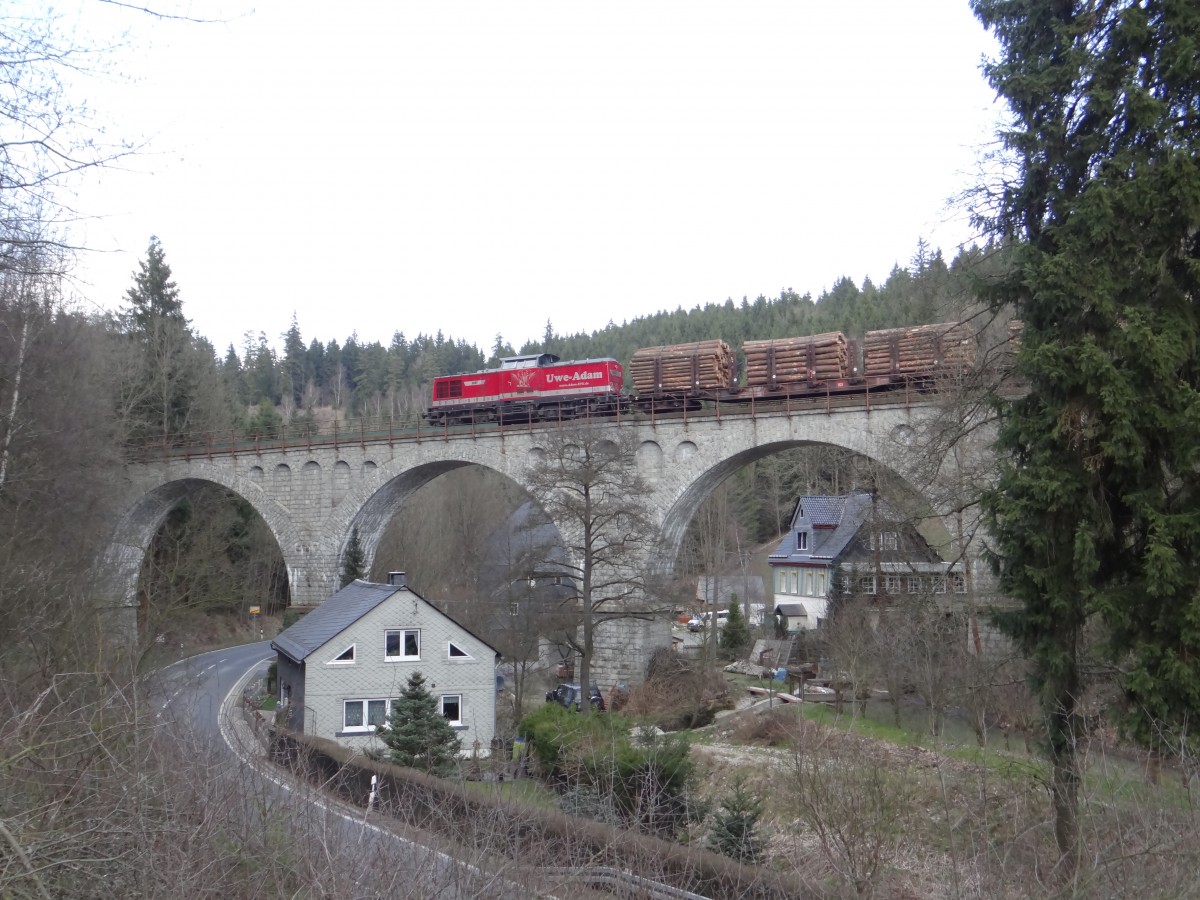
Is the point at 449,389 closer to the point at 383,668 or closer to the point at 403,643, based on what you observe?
the point at 403,643

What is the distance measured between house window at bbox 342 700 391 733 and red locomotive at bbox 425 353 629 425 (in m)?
11.4

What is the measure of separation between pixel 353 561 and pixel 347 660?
48.5 feet

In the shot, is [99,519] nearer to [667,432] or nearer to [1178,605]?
[667,432]

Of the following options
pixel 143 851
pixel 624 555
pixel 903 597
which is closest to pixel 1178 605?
pixel 143 851

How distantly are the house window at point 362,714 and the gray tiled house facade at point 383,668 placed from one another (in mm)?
18

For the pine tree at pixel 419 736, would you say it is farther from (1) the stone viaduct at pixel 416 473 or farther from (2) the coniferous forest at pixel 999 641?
(1) the stone viaduct at pixel 416 473

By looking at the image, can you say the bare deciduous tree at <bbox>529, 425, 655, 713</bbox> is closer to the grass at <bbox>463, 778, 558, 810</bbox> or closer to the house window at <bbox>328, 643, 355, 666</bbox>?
the house window at <bbox>328, 643, 355, 666</bbox>

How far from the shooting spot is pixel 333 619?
19453mm

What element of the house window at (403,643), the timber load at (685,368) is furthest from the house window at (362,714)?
the timber load at (685,368)

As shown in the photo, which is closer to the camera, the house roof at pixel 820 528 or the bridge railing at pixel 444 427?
the bridge railing at pixel 444 427

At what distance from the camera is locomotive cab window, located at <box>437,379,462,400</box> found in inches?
1305

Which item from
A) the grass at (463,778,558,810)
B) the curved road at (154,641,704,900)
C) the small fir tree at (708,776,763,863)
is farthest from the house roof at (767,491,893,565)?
the curved road at (154,641,704,900)

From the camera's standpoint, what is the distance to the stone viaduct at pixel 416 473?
2320cm

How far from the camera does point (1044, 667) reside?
8.47m
